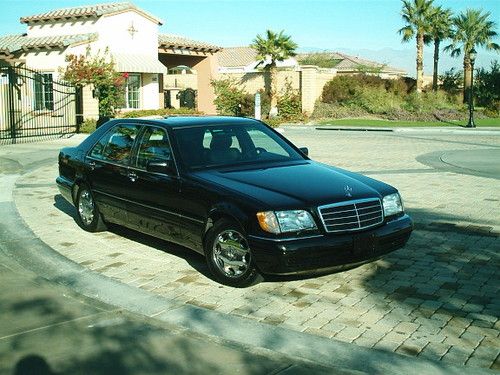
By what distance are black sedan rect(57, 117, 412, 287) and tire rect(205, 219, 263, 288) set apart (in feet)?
0.03

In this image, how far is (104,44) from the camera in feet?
87.2

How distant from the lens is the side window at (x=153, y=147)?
6.65 metres

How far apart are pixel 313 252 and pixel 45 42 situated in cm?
2321

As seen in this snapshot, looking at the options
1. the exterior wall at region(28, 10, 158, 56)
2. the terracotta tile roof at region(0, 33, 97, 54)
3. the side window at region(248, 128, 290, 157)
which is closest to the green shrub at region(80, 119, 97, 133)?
the terracotta tile roof at region(0, 33, 97, 54)

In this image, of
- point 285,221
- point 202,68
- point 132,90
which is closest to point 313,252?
point 285,221

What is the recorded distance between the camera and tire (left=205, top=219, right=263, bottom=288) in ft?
18.6

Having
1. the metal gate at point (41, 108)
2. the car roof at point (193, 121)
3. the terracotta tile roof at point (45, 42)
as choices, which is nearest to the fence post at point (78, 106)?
the metal gate at point (41, 108)

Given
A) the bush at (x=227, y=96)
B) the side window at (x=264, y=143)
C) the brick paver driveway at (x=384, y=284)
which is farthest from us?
the bush at (x=227, y=96)

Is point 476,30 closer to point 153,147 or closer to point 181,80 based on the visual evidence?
point 181,80

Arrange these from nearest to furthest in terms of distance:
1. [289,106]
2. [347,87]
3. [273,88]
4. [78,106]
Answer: [78,106]
[289,106]
[273,88]
[347,87]

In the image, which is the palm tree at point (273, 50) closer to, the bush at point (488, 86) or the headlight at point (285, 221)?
the bush at point (488, 86)

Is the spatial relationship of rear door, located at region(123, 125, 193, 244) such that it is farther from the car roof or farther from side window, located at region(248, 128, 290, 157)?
side window, located at region(248, 128, 290, 157)

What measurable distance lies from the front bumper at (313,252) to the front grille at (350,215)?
0.25 feet

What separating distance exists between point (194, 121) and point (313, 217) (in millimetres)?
2225
